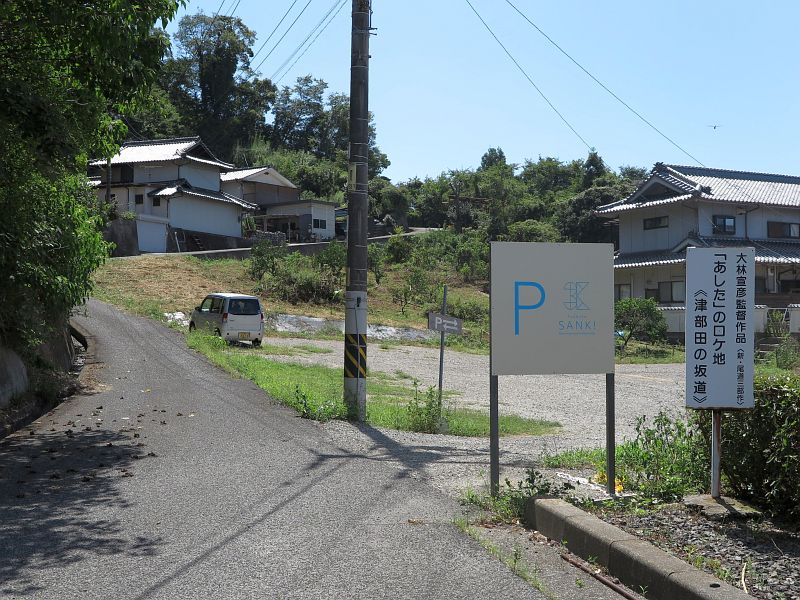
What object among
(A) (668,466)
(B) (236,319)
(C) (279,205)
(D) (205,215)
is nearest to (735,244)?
(B) (236,319)

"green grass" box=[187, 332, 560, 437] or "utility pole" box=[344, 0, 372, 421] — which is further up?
"utility pole" box=[344, 0, 372, 421]

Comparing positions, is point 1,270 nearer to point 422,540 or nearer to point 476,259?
point 422,540

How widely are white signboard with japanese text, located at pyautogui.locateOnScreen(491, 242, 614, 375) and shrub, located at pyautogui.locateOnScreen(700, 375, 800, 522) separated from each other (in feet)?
3.96

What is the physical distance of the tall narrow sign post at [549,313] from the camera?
6738mm

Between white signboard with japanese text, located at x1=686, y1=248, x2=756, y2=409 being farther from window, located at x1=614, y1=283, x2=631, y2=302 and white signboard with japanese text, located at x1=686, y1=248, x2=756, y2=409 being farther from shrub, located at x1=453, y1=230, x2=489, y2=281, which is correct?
shrub, located at x1=453, y1=230, x2=489, y2=281

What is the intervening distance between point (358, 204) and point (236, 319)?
495 inches

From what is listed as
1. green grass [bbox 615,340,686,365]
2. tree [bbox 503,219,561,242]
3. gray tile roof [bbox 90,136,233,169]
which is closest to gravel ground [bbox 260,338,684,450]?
green grass [bbox 615,340,686,365]

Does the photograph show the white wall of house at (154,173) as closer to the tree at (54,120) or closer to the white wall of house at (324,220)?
the white wall of house at (324,220)

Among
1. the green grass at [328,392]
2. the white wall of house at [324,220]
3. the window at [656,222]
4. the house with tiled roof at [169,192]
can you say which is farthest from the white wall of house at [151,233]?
the window at [656,222]

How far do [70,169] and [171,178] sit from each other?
128 ft

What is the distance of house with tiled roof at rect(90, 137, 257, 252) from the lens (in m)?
46.3

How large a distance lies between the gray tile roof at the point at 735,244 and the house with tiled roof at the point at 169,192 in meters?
25.2

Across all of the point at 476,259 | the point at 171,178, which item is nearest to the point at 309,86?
the point at 171,178

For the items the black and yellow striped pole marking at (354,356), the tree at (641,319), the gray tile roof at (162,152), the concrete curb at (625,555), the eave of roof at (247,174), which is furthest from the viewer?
the eave of roof at (247,174)
